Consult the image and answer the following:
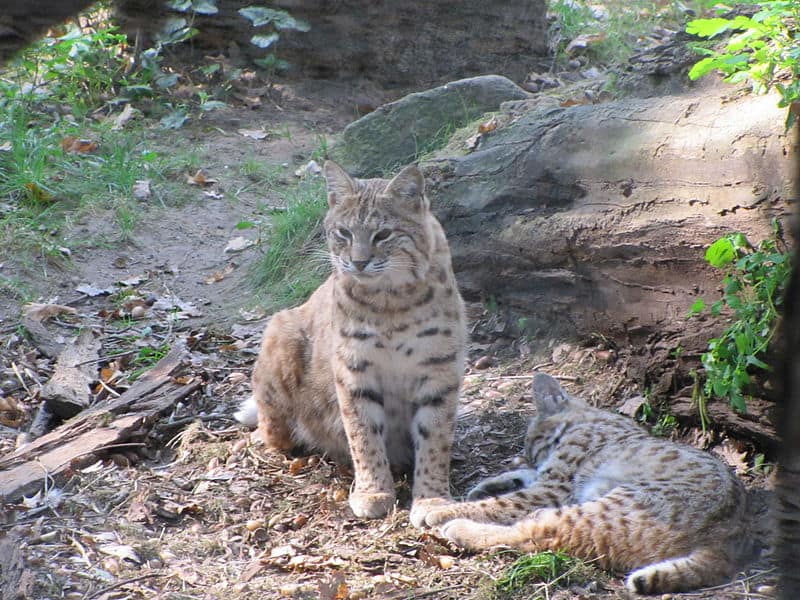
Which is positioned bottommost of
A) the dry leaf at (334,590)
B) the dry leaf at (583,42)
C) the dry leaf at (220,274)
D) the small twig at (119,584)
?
the dry leaf at (334,590)

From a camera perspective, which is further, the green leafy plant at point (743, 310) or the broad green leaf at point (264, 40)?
the broad green leaf at point (264, 40)

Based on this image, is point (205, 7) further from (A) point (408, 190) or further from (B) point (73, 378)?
(A) point (408, 190)

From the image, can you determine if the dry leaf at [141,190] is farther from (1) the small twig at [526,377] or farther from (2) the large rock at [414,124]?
(1) the small twig at [526,377]

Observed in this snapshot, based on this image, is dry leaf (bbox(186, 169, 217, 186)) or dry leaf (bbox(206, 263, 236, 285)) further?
dry leaf (bbox(186, 169, 217, 186))

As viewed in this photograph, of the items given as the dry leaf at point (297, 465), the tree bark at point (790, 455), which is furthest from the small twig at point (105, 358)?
the tree bark at point (790, 455)

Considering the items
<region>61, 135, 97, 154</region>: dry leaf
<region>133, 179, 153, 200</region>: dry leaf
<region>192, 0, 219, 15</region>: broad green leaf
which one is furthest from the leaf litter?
<region>192, 0, 219, 15</region>: broad green leaf

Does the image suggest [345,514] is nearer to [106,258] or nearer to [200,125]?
[106,258]

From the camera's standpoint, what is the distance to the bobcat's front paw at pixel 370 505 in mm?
4352

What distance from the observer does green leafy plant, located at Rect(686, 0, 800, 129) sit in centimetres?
417

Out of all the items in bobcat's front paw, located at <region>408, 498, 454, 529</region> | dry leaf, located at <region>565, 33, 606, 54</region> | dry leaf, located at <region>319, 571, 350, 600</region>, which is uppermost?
dry leaf, located at <region>565, 33, 606, 54</region>

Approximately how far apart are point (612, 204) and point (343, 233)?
1524 mm

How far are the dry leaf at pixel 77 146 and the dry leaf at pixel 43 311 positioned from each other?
2.36 meters

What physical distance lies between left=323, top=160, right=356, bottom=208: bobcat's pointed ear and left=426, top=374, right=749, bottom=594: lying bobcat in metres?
1.57

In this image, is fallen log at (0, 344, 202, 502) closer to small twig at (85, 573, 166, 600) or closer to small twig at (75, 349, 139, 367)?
small twig at (75, 349, 139, 367)
